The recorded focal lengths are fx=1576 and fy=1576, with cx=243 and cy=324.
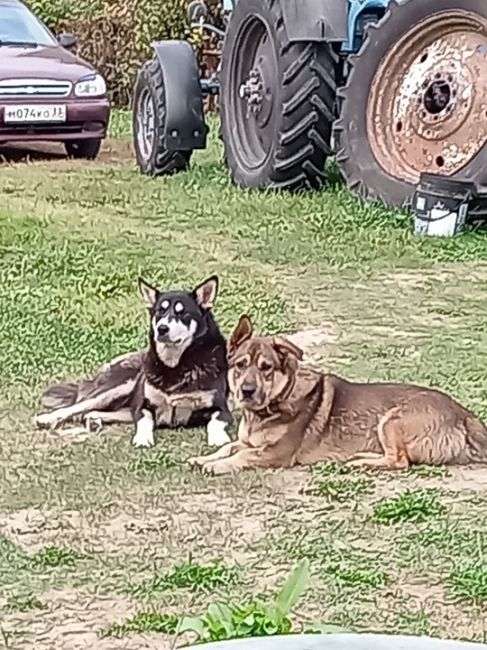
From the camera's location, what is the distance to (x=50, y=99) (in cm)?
1377

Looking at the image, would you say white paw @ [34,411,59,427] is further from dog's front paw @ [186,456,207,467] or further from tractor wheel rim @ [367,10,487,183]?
tractor wheel rim @ [367,10,487,183]

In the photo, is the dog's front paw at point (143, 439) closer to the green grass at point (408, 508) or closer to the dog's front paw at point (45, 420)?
the dog's front paw at point (45, 420)

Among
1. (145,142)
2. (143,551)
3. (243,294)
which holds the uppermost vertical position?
(143,551)

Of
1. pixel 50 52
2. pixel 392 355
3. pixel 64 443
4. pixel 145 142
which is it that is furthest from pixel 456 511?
pixel 50 52

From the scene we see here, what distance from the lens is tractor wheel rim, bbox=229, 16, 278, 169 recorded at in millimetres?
10602

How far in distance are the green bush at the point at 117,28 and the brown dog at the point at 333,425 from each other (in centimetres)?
1386

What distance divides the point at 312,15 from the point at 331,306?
3240 millimetres

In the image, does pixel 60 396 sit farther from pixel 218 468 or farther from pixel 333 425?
pixel 333 425

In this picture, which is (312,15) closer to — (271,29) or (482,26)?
(271,29)

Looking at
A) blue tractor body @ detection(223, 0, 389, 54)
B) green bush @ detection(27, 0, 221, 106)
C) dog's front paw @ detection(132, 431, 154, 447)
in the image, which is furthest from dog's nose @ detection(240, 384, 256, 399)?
green bush @ detection(27, 0, 221, 106)

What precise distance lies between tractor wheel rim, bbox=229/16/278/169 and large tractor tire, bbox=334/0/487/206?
2.46 feet

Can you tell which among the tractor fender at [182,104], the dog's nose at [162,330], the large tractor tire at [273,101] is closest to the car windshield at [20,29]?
the tractor fender at [182,104]

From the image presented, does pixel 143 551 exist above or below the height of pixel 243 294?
above

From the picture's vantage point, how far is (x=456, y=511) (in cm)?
461
